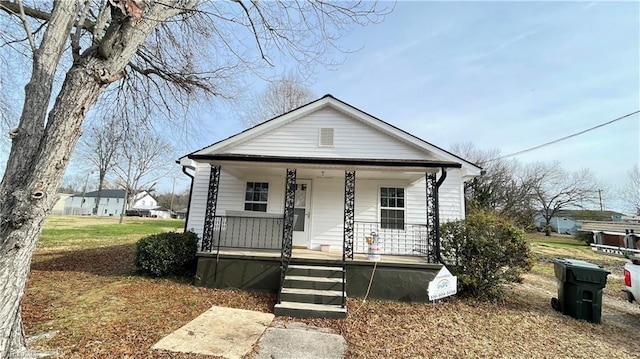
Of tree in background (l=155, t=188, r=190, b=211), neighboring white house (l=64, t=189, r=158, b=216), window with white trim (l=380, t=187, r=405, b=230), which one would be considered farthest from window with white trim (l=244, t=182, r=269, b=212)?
tree in background (l=155, t=188, r=190, b=211)

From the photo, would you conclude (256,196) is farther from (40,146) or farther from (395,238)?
(40,146)

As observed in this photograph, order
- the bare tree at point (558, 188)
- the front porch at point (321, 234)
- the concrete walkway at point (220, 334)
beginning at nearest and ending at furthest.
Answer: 1. the concrete walkway at point (220, 334)
2. the front porch at point (321, 234)
3. the bare tree at point (558, 188)

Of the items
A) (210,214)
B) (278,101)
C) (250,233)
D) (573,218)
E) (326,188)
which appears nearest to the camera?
(210,214)

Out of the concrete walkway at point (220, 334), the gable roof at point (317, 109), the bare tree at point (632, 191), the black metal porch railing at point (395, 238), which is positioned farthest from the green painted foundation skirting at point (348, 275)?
the bare tree at point (632, 191)

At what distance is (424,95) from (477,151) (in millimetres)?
26518

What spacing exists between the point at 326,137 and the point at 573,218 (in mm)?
48038

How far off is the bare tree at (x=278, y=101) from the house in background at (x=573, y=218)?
105 ft

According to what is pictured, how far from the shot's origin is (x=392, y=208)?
8.73 m

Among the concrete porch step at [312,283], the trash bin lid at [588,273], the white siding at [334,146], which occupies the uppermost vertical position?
the white siding at [334,146]

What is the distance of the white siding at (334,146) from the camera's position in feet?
29.1

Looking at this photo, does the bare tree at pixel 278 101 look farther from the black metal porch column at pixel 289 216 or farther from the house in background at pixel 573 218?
the house in background at pixel 573 218

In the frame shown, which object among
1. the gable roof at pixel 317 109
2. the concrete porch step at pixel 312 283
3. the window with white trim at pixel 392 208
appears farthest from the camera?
the window with white trim at pixel 392 208

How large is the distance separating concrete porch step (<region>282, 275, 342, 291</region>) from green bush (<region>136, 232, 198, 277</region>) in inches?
114

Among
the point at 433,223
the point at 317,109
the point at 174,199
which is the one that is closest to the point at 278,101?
the point at 317,109
